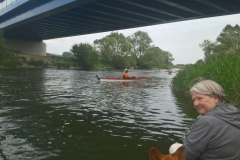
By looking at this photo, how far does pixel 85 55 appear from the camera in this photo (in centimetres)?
6175

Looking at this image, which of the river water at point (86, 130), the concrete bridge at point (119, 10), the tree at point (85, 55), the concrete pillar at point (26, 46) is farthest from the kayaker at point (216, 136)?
the concrete pillar at point (26, 46)

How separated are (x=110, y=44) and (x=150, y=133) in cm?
7014

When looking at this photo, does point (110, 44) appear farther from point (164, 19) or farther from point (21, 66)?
point (164, 19)

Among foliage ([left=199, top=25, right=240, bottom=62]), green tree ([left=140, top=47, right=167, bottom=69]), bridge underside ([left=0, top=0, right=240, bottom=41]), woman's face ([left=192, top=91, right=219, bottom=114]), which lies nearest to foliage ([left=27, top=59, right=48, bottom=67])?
bridge underside ([left=0, top=0, right=240, bottom=41])

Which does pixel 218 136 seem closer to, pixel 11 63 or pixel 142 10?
pixel 142 10

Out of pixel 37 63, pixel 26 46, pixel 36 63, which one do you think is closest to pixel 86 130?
pixel 36 63

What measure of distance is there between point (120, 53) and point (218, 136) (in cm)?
7521

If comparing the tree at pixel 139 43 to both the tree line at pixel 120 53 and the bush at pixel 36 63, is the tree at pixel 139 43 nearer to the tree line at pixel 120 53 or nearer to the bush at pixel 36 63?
the tree line at pixel 120 53

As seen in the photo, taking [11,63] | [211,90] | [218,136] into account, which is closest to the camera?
[218,136]

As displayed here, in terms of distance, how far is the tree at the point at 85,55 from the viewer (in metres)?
Result: 61.6

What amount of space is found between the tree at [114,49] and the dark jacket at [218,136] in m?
74.2

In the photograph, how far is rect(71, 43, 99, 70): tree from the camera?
202 ft

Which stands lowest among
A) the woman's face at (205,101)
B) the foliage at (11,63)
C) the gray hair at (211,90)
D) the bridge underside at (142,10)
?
the foliage at (11,63)

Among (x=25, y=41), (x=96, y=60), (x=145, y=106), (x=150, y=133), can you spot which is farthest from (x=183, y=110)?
(x=25, y=41)
